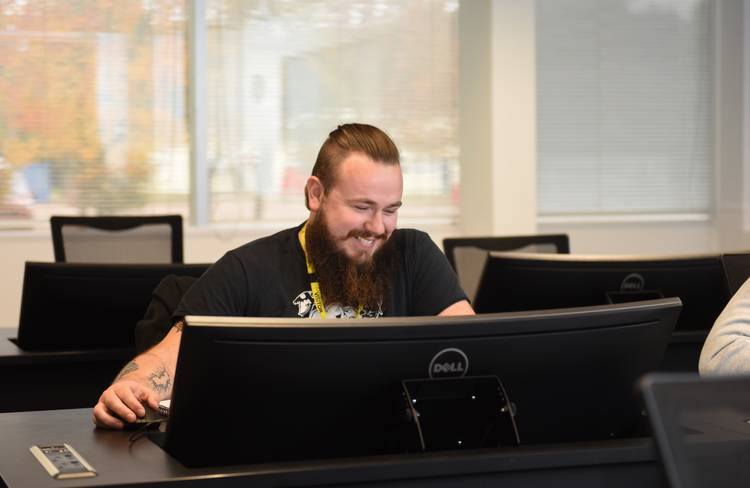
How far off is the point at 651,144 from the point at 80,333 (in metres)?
4.63

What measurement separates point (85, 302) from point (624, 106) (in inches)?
178

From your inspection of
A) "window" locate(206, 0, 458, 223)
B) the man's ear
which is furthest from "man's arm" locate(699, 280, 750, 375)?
"window" locate(206, 0, 458, 223)

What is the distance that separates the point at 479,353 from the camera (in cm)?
136

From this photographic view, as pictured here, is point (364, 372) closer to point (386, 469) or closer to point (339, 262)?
point (386, 469)

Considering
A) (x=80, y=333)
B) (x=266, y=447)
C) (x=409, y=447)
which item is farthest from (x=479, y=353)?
(x=80, y=333)

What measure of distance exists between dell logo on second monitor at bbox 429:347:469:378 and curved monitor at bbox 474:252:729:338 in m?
1.32

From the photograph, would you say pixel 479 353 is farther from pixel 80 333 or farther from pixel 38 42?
pixel 38 42

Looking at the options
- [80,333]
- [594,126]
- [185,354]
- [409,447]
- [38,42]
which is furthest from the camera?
Result: [594,126]

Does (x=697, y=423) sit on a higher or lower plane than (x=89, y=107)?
lower

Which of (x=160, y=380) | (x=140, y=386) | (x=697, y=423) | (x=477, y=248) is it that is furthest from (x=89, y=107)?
(x=697, y=423)

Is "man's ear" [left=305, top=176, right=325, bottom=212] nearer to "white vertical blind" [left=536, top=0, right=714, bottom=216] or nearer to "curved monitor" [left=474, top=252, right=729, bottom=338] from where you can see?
"curved monitor" [left=474, top=252, right=729, bottom=338]

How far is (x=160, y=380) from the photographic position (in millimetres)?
1928

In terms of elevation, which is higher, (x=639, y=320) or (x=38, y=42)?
(x=38, y=42)

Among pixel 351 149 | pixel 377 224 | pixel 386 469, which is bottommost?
pixel 386 469
